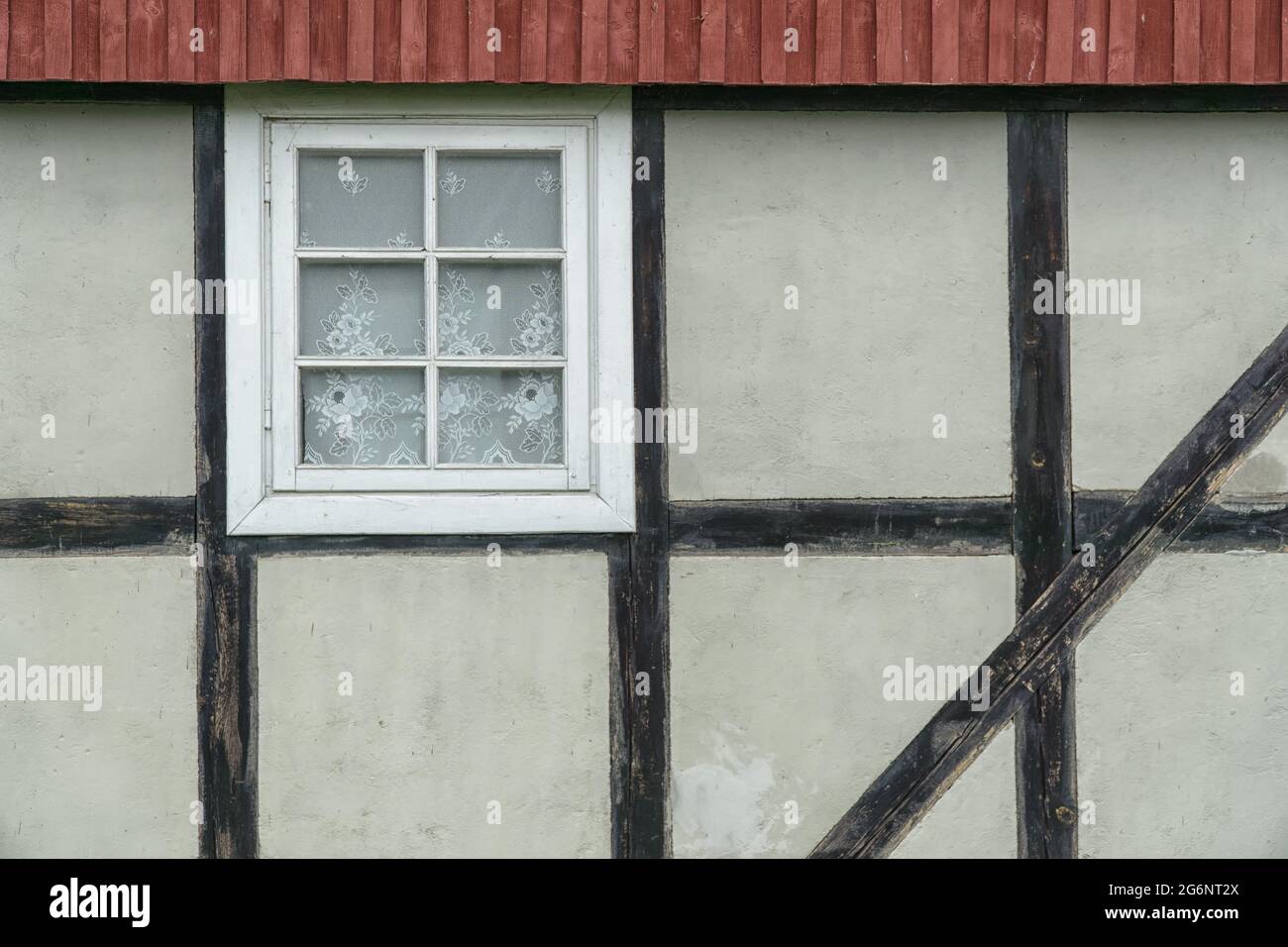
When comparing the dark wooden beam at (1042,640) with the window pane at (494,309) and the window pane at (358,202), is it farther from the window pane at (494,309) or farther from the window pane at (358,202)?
the window pane at (358,202)

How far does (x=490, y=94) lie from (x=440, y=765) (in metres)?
1.98

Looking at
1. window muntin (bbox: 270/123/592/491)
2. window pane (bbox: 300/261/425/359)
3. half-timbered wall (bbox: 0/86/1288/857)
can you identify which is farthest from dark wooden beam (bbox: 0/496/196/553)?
window pane (bbox: 300/261/425/359)

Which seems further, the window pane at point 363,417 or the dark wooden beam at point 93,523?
the window pane at point 363,417

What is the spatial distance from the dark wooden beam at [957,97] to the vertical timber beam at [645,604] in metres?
0.25

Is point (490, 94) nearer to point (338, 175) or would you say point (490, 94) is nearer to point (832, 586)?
point (338, 175)

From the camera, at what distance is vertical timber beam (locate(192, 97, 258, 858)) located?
3.23m

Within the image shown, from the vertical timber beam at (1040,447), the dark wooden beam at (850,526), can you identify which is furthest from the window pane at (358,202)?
the vertical timber beam at (1040,447)

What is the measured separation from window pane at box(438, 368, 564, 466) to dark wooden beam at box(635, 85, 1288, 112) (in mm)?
928

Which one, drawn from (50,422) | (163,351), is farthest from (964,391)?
(50,422)

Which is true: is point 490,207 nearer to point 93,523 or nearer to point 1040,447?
point 93,523

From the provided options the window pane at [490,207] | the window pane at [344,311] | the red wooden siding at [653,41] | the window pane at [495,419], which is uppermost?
the red wooden siding at [653,41]

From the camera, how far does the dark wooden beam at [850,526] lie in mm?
3285

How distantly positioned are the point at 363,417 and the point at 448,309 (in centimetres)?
41
